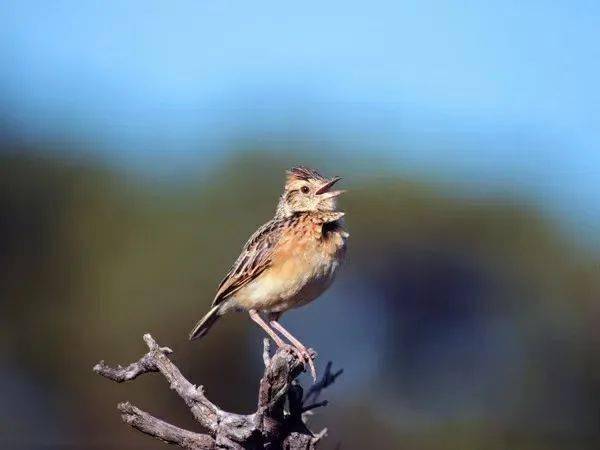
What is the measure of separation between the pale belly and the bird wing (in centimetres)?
7

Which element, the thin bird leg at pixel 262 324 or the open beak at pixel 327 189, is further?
the open beak at pixel 327 189

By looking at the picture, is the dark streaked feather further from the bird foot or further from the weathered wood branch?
the weathered wood branch

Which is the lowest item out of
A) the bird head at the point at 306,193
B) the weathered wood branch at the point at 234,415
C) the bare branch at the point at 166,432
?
A: the bare branch at the point at 166,432

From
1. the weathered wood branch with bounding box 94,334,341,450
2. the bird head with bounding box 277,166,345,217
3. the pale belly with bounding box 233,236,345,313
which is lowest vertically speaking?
the weathered wood branch with bounding box 94,334,341,450

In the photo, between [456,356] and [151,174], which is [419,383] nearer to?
[456,356]

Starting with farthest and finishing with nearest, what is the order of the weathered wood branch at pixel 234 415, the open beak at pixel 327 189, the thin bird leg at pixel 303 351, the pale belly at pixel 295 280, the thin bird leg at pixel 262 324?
1. the open beak at pixel 327 189
2. the thin bird leg at pixel 262 324
3. the pale belly at pixel 295 280
4. the thin bird leg at pixel 303 351
5. the weathered wood branch at pixel 234 415

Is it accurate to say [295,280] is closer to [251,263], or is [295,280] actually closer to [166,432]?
[251,263]

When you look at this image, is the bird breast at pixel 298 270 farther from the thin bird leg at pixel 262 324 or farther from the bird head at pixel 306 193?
the bird head at pixel 306 193

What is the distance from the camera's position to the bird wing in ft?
29.7

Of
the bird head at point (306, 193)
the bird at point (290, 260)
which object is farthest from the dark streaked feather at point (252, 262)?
the bird head at point (306, 193)

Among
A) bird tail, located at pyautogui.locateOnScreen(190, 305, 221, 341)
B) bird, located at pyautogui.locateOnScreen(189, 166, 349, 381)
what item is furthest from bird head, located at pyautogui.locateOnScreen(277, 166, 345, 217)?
bird tail, located at pyautogui.locateOnScreen(190, 305, 221, 341)

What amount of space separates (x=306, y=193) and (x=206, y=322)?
1.25 m

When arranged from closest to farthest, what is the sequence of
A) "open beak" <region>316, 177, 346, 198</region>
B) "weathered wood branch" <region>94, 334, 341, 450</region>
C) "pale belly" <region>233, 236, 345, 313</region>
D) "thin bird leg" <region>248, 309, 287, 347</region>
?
"weathered wood branch" <region>94, 334, 341, 450</region> → "pale belly" <region>233, 236, 345, 313</region> → "thin bird leg" <region>248, 309, 287, 347</region> → "open beak" <region>316, 177, 346, 198</region>

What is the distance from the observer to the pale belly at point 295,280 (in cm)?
877
